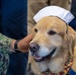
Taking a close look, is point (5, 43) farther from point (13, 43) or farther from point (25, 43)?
point (25, 43)

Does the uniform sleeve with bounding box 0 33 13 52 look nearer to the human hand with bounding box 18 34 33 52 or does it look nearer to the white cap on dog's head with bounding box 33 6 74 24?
the human hand with bounding box 18 34 33 52

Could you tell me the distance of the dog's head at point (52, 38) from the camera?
2.20 meters

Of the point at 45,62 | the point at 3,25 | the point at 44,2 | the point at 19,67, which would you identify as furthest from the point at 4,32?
the point at 44,2

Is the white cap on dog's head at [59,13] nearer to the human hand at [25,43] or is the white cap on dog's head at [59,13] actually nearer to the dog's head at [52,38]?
the dog's head at [52,38]

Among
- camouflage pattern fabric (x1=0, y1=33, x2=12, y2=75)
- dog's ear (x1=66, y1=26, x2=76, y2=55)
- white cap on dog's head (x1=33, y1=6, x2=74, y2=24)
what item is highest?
white cap on dog's head (x1=33, y1=6, x2=74, y2=24)

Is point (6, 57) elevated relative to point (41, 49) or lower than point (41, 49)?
lower

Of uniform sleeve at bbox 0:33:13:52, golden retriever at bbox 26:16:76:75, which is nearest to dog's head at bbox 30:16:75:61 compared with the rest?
golden retriever at bbox 26:16:76:75

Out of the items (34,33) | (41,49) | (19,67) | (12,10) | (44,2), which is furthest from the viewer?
(44,2)

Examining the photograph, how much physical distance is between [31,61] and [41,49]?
275mm

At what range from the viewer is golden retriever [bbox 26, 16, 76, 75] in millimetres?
2207

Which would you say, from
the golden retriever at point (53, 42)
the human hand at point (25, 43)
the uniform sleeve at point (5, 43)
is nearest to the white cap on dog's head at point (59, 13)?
the golden retriever at point (53, 42)

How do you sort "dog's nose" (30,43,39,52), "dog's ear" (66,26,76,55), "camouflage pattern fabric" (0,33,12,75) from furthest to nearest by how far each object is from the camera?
"camouflage pattern fabric" (0,33,12,75) → "dog's ear" (66,26,76,55) → "dog's nose" (30,43,39,52)

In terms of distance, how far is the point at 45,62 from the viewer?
2359mm

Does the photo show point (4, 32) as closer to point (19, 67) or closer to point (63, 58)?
point (19, 67)
